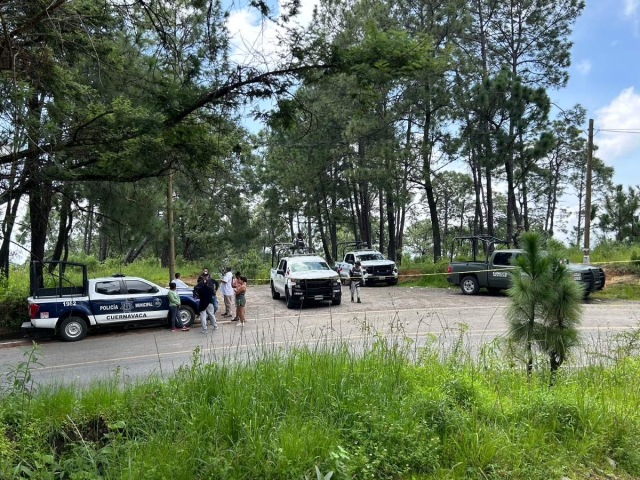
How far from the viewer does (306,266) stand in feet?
61.3

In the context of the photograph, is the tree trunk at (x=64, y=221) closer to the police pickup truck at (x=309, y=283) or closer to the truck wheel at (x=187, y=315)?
the truck wheel at (x=187, y=315)

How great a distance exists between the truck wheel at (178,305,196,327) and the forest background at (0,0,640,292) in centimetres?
239

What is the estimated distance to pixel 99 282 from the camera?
13531 millimetres

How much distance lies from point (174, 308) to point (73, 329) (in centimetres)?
271

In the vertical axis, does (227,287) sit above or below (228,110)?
below

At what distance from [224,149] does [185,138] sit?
0.97 meters

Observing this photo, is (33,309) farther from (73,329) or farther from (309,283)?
(309,283)

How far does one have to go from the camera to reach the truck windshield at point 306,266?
60.5ft

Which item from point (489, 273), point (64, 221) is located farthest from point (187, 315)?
point (489, 273)

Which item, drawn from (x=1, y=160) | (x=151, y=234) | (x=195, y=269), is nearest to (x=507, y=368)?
(x=1, y=160)

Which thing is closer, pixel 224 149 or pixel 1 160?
pixel 1 160

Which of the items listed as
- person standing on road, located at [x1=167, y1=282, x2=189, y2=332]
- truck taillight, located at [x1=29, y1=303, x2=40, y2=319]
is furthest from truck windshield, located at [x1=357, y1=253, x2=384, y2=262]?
truck taillight, located at [x1=29, y1=303, x2=40, y2=319]

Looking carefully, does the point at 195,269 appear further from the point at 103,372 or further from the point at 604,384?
the point at 604,384

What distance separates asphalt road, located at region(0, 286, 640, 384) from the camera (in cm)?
779
